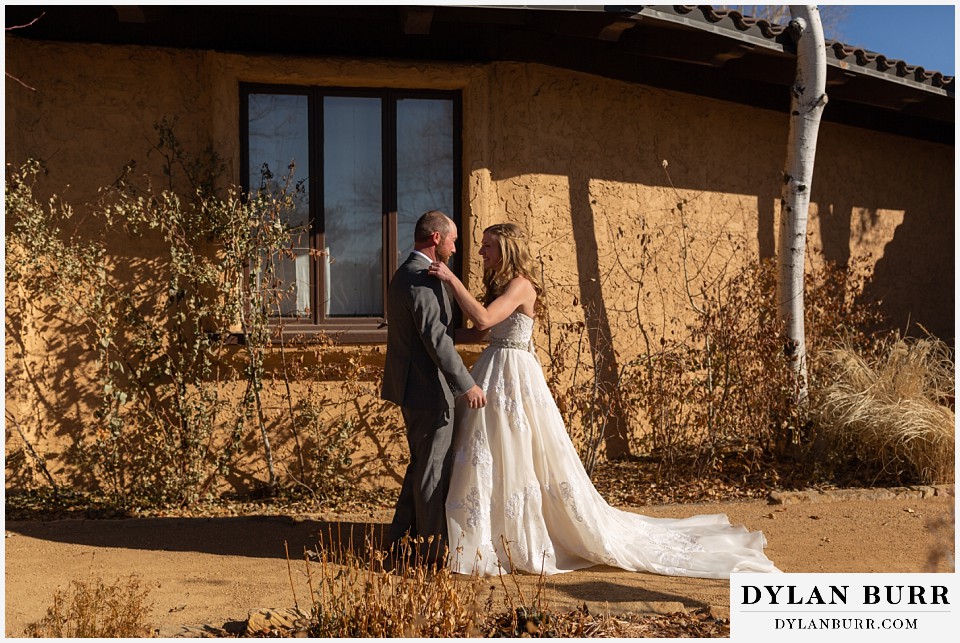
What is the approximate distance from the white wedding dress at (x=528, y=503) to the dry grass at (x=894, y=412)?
80.8 inches

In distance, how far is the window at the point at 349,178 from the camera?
20.3 ft

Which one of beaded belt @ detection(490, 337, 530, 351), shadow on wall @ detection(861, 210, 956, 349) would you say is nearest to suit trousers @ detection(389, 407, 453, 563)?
beaded belt @ detection(490, 337, 530, 351)

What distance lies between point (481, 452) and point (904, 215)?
544cm

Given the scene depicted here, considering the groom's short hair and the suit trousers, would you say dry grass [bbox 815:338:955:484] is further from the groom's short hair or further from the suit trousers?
the groom's short hair

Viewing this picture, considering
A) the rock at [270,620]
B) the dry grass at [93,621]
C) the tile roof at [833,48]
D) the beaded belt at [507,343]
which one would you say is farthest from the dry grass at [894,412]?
the dry grass at [93,621]

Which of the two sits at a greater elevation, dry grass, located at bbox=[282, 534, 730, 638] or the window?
the window

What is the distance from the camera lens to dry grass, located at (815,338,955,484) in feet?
19.6

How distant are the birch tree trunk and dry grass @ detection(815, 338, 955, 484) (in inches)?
11.0

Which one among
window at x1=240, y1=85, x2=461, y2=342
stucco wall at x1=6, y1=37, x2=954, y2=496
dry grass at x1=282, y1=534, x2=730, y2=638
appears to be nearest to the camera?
dry grass at x1=282, y1=534, x2=730, y2=638

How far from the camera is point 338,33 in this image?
599cm

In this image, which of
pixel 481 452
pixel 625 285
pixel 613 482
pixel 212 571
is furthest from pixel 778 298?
pixel 212 571

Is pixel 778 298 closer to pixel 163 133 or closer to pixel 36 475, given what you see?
pixel 163 133

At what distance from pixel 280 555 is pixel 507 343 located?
1.63m

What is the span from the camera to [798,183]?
6.53m
